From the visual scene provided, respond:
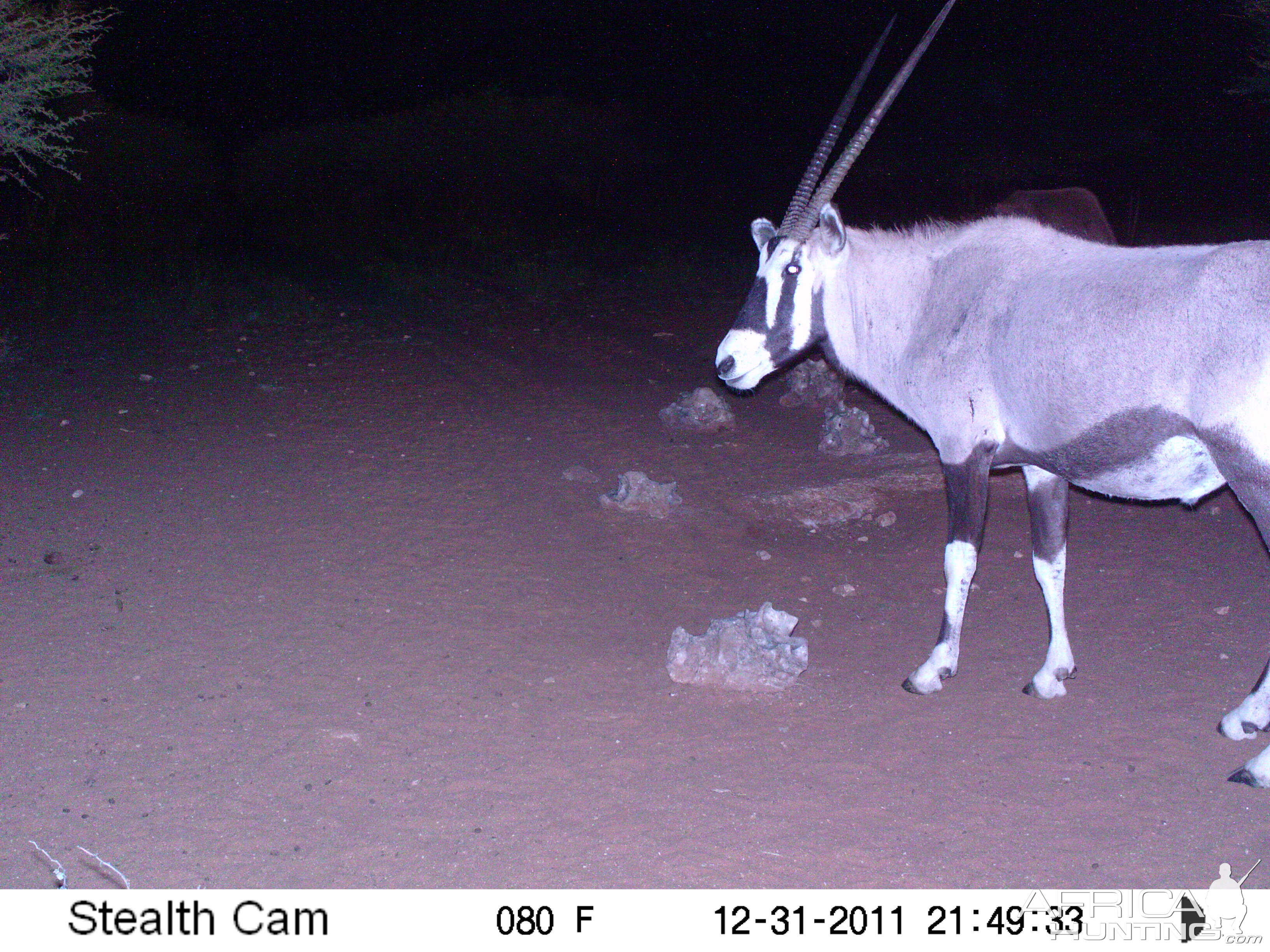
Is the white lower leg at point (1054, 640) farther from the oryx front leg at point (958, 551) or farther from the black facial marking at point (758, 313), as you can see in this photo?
the black facial marking at point (758, 313)

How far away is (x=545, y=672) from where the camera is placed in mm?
5145

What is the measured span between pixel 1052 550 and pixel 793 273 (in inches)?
72.2

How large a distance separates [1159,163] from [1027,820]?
27.0 metres

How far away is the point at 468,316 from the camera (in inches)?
482

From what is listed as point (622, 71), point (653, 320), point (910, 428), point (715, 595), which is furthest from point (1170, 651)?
point (622, 71)

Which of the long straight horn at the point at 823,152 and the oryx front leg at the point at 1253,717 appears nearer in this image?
the oryx front leg at the point at 1253,717

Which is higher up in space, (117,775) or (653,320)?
(117,775)

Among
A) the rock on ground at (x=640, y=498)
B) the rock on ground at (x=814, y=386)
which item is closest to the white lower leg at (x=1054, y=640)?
the rock on ground at (x=640, y=498)

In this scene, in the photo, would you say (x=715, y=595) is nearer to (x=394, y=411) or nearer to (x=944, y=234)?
(x=944, y=234)

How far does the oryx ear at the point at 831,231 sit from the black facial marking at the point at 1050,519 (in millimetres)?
1509

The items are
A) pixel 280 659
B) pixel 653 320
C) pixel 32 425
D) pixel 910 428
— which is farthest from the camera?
pixel 653 320

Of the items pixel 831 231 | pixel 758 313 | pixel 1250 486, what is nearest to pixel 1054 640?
pixel 1250 486

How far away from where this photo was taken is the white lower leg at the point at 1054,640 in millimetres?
5035

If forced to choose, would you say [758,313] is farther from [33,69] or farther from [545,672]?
[33,69]
